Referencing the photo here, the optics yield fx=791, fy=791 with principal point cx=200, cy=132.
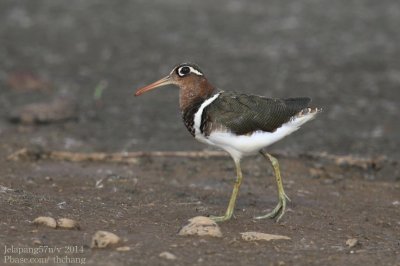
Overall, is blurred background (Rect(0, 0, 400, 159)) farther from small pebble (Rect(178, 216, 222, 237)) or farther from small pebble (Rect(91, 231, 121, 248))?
small pebble (Rect(91, 231, 121, 248))

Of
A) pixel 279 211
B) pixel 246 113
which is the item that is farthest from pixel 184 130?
pixel 246 113

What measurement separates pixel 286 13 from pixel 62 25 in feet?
16.7

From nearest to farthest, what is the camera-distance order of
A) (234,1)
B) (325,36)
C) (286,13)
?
(325,36), (286,13), (234,1)

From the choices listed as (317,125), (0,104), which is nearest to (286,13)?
(317,125)

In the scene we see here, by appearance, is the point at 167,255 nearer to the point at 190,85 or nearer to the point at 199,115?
the point at 199,115

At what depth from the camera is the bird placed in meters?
7.33

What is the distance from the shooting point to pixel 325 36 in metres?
16.8

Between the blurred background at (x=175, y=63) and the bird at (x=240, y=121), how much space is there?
336 cm

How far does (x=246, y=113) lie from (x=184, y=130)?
4.56 metres

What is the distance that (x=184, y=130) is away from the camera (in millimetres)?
11922

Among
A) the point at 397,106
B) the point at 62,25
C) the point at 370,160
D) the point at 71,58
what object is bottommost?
the point at 370,160

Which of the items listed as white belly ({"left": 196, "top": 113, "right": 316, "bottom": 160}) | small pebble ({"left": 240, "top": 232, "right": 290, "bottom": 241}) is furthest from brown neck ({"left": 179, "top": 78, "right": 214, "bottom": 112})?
small pebble ({"left": 240, "top": 232, "right": 290, "bottom": 241})

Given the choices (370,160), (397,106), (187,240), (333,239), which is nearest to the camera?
(187,240)

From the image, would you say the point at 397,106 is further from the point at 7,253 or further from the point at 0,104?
the point at 7,253
